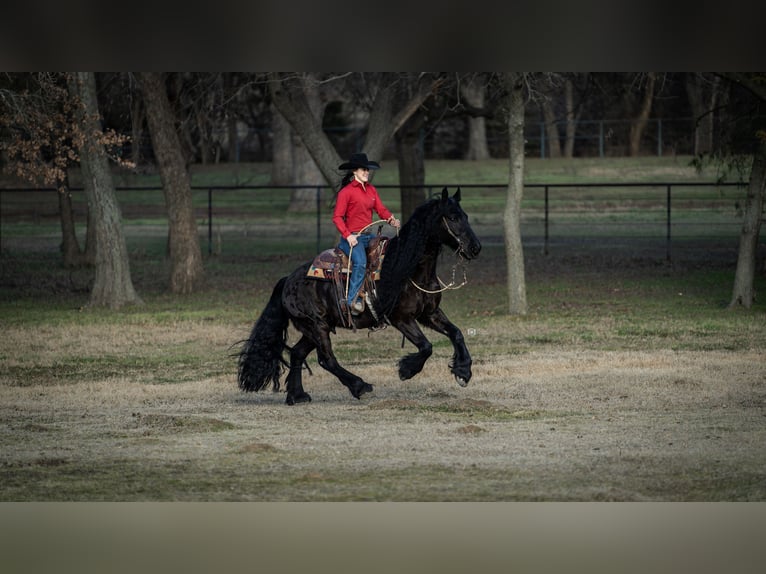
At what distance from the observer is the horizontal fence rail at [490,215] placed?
32562 mm

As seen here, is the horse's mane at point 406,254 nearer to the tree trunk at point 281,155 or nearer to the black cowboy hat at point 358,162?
the black cowboy hat at point 358,162

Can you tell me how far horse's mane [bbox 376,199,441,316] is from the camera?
12.0 metres

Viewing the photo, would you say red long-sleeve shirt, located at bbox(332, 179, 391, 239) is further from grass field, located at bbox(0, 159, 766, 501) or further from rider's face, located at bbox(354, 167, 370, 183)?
grass field, located at bbox(0, 159, 766, 501)

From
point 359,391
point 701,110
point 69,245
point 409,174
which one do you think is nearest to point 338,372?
point 359,391

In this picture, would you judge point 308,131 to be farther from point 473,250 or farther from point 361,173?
point 473,250

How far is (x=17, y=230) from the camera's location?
36562 mm

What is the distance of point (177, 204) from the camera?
23.4 metres

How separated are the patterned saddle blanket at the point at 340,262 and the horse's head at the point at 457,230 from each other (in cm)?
69

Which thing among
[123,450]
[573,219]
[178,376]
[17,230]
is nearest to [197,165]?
[17,230]

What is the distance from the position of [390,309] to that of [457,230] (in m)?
1.00
